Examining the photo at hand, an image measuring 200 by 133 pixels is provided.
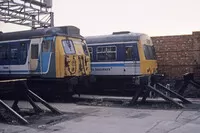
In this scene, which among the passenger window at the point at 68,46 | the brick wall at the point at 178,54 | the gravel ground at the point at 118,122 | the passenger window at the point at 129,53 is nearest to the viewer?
the gravel ground at the point at 118,122

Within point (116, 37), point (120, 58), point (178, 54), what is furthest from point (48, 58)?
point (178, 54)

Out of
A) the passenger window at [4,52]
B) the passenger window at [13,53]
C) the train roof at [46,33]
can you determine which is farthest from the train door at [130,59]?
the passenger window at [4,52]

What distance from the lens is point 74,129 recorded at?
8.20 metres

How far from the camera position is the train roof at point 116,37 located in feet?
51.8

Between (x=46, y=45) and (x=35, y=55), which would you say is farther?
(x=35, y=55)

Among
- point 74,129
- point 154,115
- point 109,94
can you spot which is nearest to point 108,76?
point 109,94

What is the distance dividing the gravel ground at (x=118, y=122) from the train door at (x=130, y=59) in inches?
168

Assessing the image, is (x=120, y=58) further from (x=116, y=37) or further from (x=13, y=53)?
(x=13, y=53)

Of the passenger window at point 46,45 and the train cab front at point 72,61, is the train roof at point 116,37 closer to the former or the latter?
the train cab front at point 72,61

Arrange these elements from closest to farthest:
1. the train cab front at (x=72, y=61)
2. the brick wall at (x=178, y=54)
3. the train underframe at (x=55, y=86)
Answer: the train cab front at (x=72, y=61) < the train underframe at (x=55, y=86) < the brick wall at (x=178, y=54)

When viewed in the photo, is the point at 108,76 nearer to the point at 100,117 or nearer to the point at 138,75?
the point at 138,75

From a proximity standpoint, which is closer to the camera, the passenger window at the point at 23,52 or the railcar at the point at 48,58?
the railcar at the point at 48,58

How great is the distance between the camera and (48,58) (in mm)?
13984

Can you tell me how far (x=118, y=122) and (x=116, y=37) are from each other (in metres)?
7.84
